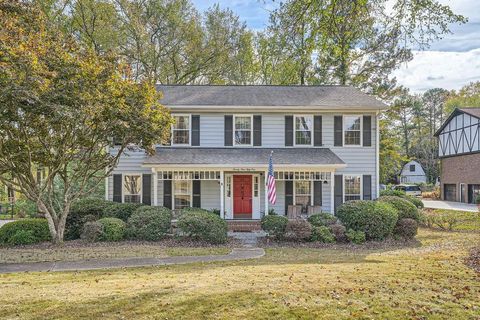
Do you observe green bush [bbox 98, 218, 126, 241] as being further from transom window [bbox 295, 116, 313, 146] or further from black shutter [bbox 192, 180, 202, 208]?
transom window [bbox 295, 116, 313, 146]

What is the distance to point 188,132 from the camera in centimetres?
1836

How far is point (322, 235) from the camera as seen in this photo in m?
13.6

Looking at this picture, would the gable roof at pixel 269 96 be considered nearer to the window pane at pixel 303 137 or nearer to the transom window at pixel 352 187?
the window pane at pixel 303 137

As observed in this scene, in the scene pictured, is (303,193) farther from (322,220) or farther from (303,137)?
(322,220)

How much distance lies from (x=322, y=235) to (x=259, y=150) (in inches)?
237

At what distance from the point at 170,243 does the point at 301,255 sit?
474 centimetres

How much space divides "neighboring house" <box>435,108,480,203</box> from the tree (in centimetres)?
2947

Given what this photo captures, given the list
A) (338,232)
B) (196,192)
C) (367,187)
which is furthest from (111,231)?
(367,187)

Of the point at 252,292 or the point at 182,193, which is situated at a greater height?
the point at 182,193

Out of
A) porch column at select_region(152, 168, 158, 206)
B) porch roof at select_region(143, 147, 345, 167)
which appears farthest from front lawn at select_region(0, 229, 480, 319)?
porch column at select_region(152, 168, 158, 206)

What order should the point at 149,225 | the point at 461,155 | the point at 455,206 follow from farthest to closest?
the point at 461,155 → the point at 455,206 → the point at 149,225

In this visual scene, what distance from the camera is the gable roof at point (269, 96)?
59.6 ft

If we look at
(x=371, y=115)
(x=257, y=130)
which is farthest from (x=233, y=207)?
(x=371, y=115)

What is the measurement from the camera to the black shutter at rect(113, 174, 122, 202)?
59.0ft
